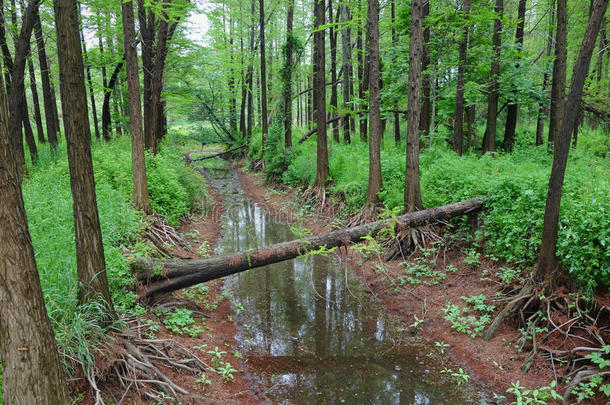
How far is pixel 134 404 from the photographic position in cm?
372

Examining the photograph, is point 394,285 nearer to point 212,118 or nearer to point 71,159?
point 71,159

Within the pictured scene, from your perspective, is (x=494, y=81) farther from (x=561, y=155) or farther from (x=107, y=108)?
(x=107, y=108)

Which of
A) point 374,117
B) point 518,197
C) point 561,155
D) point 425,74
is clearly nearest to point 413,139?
point 374,117

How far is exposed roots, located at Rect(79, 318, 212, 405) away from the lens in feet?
12.5

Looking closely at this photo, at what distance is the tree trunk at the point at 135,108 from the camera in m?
8.77

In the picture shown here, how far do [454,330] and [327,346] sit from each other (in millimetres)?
2197

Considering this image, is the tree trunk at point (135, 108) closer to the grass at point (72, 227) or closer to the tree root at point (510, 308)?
the grass at point (72, 227)

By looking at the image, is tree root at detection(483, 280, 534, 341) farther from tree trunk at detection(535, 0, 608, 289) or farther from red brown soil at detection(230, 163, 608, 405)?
tree trunk at detection(535, 0, 608, 289)

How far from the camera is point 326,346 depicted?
5.74m

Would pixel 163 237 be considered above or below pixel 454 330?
above

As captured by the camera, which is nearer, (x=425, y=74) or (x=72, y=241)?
(x=72, y=241)

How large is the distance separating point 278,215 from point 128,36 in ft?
25.5

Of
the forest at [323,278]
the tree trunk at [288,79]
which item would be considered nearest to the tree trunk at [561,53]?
the forest at [323,278]

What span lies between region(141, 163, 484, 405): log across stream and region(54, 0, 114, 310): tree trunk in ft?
8.08
